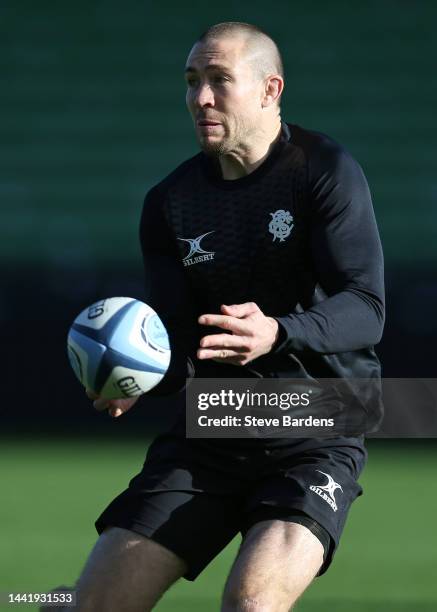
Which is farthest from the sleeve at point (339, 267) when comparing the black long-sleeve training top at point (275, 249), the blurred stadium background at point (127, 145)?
the blurred stadium background at point (127, 145)

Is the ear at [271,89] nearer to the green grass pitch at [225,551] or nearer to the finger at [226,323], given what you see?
the finger at [226,323]

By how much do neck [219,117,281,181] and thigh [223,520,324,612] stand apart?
1392 mm

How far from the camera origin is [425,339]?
1162cm

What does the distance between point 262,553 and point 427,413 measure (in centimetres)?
712

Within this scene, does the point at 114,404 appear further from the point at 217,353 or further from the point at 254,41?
the point at 254,41

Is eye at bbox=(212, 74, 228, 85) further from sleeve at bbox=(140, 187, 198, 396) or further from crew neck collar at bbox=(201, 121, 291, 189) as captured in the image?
sleeve at bbox=(140, 187, 198, 396)

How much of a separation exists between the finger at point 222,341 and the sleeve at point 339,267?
215 mm

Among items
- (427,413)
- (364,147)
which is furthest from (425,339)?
(364,147)

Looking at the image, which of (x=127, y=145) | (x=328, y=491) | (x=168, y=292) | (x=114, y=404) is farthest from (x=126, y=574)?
(x=127, y=145)

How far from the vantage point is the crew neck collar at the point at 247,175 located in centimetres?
473

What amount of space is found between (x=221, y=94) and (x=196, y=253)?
0.60 meters

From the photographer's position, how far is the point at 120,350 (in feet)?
13.9

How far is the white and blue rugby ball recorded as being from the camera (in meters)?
4.23

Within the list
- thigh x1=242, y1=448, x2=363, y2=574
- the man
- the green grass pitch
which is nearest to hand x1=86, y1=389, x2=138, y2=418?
the man
